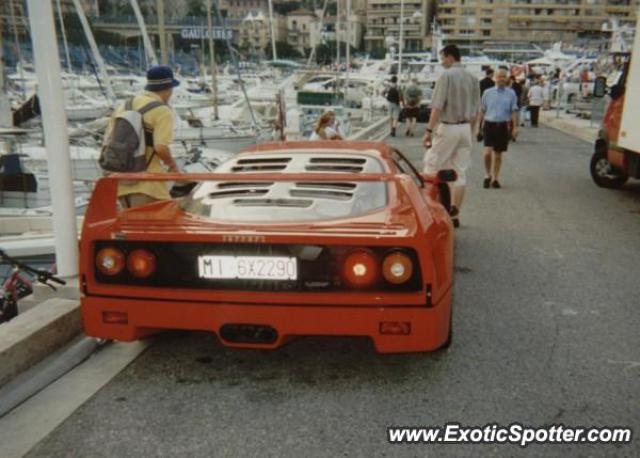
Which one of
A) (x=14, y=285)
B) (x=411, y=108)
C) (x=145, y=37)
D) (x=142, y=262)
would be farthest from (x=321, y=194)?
(x=411, y=108)

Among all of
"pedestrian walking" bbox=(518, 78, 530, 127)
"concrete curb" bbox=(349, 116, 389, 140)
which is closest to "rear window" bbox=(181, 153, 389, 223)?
"concrete curb" bbox=(349, 116, 389, 140)

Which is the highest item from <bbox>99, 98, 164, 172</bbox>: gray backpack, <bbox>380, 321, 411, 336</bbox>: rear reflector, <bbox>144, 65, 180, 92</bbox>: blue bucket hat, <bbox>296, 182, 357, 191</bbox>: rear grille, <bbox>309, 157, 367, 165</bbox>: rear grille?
<bbox>144, 65, 180, 92</bbox>: blue bucket hat

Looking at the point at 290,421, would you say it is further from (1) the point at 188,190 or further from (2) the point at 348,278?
(1) the point at 188,190

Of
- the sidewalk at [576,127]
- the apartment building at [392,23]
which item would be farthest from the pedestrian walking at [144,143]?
the apartment building at [392,23]

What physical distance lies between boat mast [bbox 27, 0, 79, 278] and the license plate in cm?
152

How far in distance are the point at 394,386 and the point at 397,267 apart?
681mm

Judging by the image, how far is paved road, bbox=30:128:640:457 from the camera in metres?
2.68

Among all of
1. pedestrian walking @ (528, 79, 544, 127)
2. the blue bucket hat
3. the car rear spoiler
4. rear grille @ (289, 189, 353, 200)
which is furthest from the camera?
pedestrian walking @ (528, 79, 544, 127)

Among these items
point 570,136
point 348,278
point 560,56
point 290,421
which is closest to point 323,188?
point 348,278

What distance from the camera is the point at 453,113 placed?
6.78 m

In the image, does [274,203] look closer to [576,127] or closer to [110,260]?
[110,260]

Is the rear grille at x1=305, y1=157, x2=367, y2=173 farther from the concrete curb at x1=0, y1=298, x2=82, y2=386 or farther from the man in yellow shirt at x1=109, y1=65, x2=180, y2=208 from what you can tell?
the concrete curb at x1=0, y1=298, x2=82, y2=386

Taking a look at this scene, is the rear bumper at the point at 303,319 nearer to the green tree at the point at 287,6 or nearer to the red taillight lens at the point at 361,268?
the red taillight lens at the point at 361,268

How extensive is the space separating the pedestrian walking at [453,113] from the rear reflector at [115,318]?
433 cm
